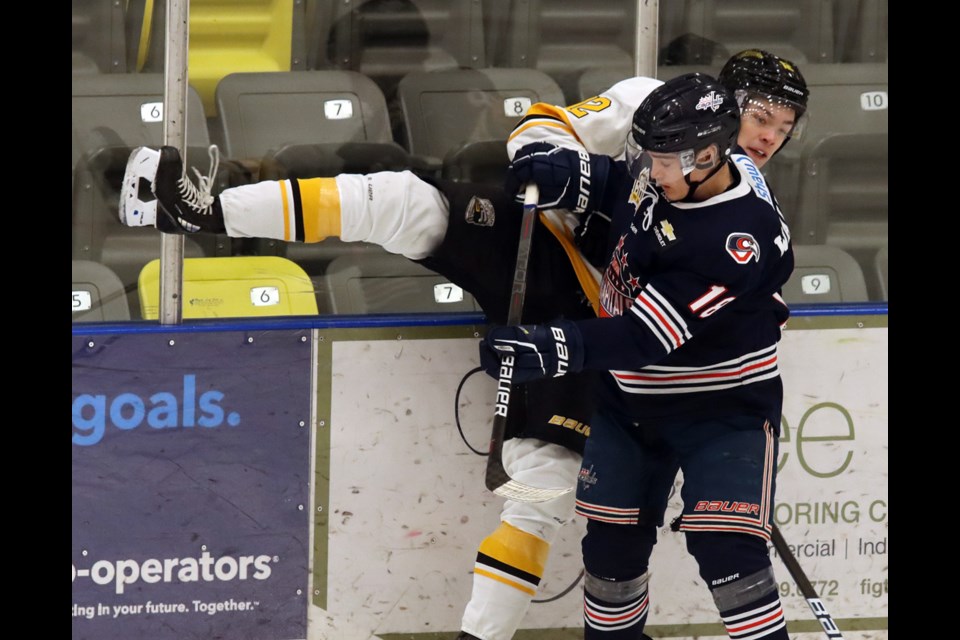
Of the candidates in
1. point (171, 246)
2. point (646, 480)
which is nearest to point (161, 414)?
point (171, 246)

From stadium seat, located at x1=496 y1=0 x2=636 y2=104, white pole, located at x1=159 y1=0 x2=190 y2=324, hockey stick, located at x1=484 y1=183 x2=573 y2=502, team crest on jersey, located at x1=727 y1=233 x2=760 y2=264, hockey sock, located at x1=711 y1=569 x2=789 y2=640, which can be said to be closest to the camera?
team crest on jersey, located at x1=727 y1=233 x2=760 y2=264

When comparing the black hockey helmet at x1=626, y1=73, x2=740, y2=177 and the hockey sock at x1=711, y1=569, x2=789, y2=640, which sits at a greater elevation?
the black hockey helmet at x1=626, y1=73, x2=740, y2=177

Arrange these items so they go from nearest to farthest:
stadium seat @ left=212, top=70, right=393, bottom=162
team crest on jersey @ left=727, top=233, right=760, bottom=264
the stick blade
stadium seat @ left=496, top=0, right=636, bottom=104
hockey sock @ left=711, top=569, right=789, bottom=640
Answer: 1. team crest on jersey @ left=727, top=233, right=760, bottom=264
2. hockey sock @ left=711, top=569, right=789, bottom=640
3. the stick blade
4. stadium seat @ left=212, top=70, right=393, bottom=162
5. stadium seat @ left=496, top=0, right=636, bottom=104

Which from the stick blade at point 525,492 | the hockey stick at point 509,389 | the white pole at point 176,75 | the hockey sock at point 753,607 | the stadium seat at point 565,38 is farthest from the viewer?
the stadium seat at point 565,38

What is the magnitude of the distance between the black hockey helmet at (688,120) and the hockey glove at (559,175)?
0.83 ft

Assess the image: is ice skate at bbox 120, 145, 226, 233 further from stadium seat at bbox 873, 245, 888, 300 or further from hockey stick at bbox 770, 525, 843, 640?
stadium seat at bbox 873, 245, 888, 300

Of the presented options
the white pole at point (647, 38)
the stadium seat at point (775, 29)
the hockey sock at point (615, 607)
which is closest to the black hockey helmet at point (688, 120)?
the white pole at point (647, 38)

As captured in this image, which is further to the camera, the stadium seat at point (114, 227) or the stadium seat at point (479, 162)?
the stadium seat at point (479, 162)

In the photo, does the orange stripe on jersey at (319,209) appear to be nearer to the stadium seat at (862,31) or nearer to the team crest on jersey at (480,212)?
the team crest on jersey at (480,212)

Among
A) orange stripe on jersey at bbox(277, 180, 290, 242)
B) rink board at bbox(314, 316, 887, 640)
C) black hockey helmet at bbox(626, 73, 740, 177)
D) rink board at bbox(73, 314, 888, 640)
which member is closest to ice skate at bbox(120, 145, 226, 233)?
orange stripe on jersey at bbox(277, 180, 290, 242)

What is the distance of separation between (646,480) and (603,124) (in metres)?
0.77

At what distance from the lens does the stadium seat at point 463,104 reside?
322 cm

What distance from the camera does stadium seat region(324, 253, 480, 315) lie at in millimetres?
3188

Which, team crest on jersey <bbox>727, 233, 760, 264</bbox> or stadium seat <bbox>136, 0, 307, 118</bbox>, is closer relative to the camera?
team crest on jersey <bbox>727, 233, 760, 264</bbox>
